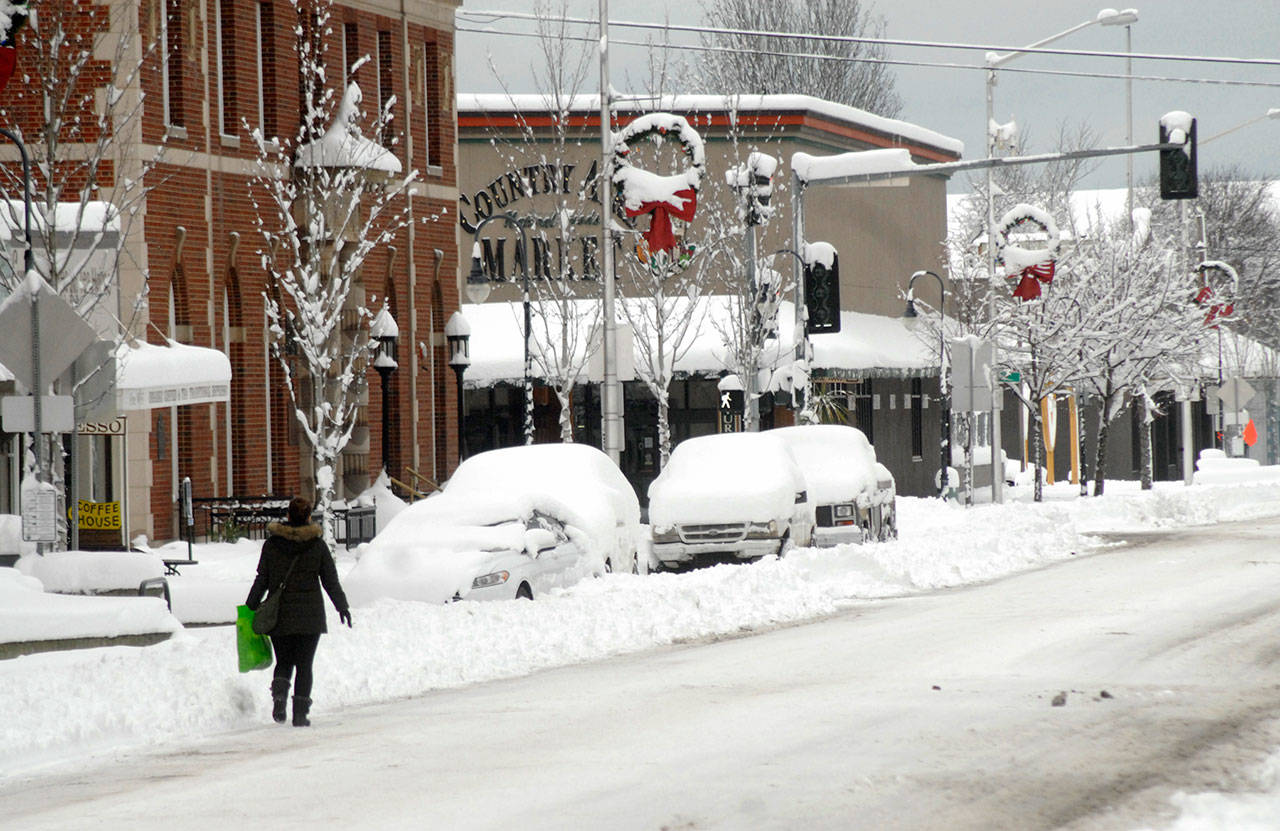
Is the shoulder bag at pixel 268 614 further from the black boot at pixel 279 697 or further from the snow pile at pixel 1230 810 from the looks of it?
the snow pile at pixel 1230 810

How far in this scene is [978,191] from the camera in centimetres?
8150

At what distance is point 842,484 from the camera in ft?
86.8

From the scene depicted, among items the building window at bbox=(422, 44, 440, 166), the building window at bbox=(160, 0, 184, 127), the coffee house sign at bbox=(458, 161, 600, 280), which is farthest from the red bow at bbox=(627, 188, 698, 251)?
the coffee house sign at bbox=(458, 161, 600, 280)

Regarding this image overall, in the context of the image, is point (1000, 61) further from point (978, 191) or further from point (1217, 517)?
point (978, 191)

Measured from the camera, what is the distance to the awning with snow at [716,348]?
4244 centimetres

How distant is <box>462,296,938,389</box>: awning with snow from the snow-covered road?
2580cm

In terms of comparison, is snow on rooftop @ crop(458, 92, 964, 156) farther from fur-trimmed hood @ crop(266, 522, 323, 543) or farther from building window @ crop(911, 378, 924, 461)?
fur-trimmed hood @ crop(266, 522, 323, 543)

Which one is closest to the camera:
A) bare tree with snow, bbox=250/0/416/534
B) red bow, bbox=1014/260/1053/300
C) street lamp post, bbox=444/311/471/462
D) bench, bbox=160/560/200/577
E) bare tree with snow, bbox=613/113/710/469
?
bench, bbox=160/560/200/577

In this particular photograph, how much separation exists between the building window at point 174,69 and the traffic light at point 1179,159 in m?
16.0

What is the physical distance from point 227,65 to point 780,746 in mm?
23818

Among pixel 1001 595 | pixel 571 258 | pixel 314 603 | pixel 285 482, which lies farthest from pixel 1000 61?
pixel 314 603

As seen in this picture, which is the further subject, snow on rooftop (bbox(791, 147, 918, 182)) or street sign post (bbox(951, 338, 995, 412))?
street sign post (bbox(951, 338, 995, 412))

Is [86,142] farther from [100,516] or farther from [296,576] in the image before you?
[296,576]

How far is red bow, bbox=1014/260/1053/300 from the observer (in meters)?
40.0
